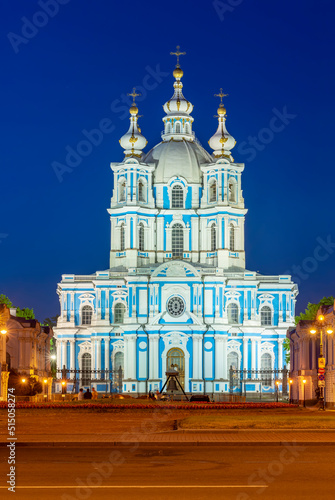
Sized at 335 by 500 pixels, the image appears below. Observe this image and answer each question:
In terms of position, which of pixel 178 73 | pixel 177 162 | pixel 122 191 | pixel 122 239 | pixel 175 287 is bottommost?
pixel 175 287

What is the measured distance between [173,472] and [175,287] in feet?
247

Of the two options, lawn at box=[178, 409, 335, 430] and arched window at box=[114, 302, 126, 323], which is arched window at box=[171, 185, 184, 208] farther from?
lawn at box=[178, 409, 335, 430]

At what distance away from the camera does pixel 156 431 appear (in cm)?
3177

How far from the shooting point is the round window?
95062 millimetres

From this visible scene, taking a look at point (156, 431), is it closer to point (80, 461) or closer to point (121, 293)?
point (80, 461)

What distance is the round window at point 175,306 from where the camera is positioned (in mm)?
95062

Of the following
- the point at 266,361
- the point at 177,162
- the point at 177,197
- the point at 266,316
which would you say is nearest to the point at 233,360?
the point at 266,361

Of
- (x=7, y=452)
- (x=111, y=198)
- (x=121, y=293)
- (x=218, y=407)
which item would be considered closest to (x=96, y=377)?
(x=121, y=293)

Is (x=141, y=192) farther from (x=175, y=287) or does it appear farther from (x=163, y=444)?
(x=163, y=444)

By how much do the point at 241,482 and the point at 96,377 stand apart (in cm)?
7851

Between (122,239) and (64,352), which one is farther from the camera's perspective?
(122,239)

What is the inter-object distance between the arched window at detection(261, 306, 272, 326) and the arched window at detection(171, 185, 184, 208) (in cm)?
1498

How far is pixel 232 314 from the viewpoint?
98.8m

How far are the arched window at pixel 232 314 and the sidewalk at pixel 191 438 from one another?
6750 centimetres
